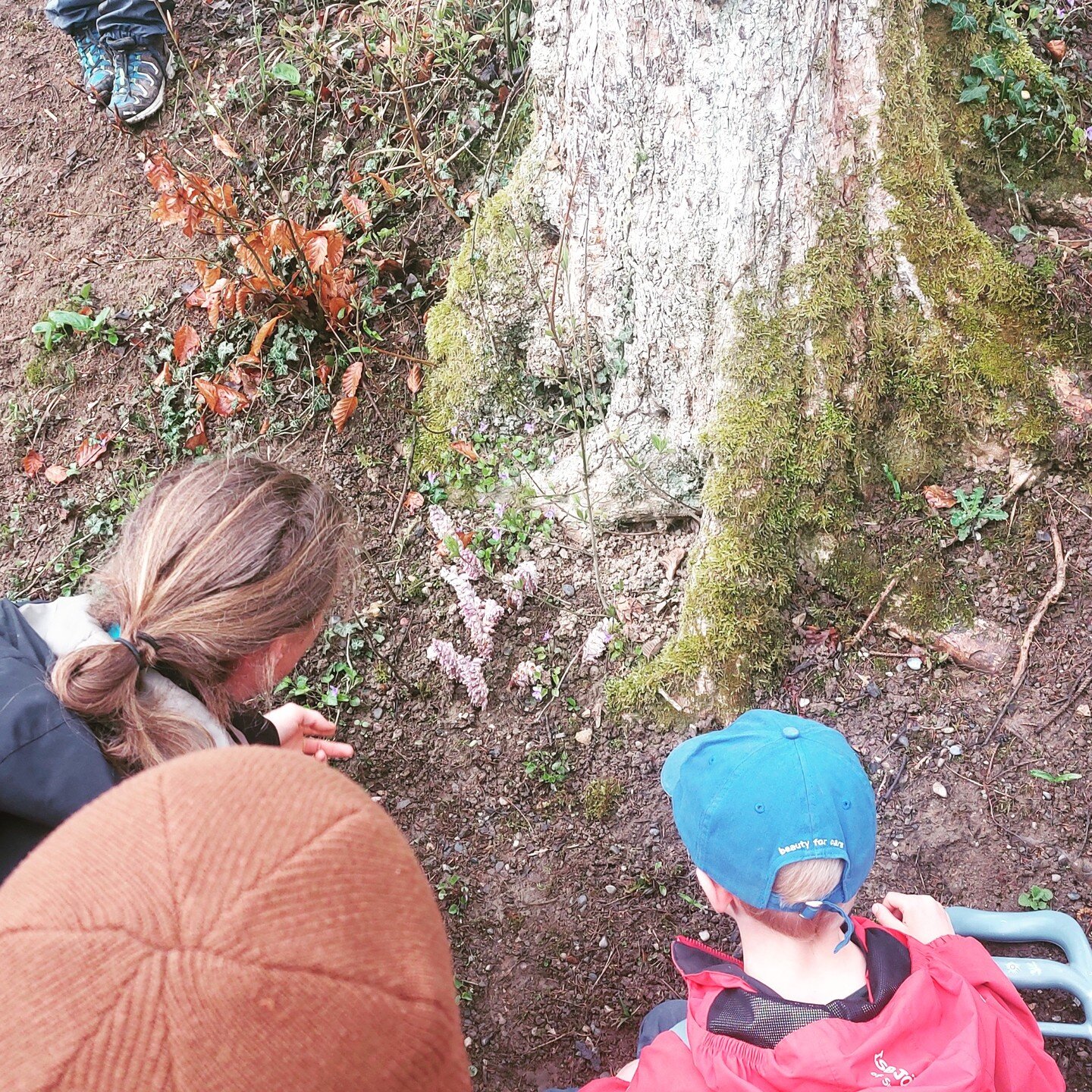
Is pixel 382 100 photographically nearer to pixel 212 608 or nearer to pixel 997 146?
pixel 997 146

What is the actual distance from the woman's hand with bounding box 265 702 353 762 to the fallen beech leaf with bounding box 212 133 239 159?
2935 millimetres

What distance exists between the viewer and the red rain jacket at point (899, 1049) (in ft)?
4.99

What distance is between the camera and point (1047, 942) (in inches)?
92.0

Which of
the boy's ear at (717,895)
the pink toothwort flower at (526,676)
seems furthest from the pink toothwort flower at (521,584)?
the boy's ear at (717,895)

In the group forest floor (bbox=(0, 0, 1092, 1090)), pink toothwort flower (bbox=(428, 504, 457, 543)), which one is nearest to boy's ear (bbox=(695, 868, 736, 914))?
forest floor (bbox=(0, 0, 1092, 1090))

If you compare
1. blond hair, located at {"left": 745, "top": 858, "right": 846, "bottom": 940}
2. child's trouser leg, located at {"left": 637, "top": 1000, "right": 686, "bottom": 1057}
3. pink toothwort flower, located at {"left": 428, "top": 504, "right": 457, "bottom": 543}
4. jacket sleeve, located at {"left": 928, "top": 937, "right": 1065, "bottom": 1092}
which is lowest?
child's trouser leg, located at {"left": 637, "top": 1000, "right": 686, "bottom": 1057}

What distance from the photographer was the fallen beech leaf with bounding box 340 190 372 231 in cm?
381

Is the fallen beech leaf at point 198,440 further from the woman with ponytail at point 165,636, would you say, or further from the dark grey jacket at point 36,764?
the dark grey jacket at point 36,764

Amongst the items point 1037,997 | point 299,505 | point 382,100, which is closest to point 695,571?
point 299,505

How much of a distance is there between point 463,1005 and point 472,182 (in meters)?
3.35

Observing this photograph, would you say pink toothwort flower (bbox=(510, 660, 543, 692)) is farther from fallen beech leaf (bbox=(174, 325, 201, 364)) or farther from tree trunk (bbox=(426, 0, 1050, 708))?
fallen beech leaf (bbox=(174, 325, 201, 364))

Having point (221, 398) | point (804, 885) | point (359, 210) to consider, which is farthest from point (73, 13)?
point (804, 885)

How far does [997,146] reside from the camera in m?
3.20

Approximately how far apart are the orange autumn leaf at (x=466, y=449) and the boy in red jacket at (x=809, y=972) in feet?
5.74
